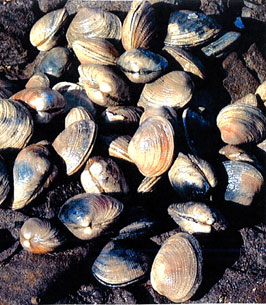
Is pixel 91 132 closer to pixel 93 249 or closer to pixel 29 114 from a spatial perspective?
pixel 29 114

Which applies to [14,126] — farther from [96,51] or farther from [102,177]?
[96,51]

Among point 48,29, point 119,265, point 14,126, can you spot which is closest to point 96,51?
point 48,29

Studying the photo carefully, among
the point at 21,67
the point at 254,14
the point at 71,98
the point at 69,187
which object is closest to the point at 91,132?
the point at 69,187

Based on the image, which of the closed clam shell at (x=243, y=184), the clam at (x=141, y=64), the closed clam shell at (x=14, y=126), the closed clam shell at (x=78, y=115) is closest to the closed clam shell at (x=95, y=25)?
the clam at (x=141, y=64)

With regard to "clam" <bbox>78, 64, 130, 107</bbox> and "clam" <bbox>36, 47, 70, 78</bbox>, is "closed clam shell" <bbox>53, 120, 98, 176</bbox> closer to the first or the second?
"clam" <bbox>78, 64, 130, 107</bbox>

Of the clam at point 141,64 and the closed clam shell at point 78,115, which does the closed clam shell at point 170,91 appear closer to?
the clam at point 141,64

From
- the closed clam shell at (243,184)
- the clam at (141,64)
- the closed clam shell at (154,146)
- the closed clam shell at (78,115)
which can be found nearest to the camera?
the closed clam shell at (154,146)
